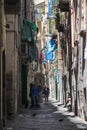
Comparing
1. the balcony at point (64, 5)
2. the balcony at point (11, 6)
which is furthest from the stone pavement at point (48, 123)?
the balcony at point (64, 5)

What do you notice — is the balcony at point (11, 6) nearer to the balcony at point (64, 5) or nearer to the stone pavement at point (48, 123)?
the stone pavement at point (48, 123)

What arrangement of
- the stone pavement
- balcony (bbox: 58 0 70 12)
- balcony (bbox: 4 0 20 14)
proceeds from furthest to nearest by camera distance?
balcony (bbox: 58 0 70 12), balcony (bbox: 4 0 20 14), the stone pavement

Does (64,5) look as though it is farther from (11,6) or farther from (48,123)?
(48,123)

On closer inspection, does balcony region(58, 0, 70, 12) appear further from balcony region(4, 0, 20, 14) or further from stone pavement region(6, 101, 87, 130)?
balcony region(4, 0, 20, 14)

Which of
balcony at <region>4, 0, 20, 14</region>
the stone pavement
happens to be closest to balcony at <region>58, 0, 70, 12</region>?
the stone pavement

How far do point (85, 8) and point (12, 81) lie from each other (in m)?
5.62

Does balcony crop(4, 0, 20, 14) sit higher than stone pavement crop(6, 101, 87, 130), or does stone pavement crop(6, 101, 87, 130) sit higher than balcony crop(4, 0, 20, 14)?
balcony crop(4, 0, 20, 14)

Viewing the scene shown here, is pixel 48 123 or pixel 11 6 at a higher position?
pixel 11 6

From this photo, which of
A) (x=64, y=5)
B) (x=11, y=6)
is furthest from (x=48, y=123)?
(x=64, y=5)

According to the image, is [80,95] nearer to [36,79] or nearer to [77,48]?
[77,48]

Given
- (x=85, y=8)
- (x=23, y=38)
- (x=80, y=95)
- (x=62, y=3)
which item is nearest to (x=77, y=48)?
(x=80, y=95)

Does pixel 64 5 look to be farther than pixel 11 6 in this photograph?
Yes

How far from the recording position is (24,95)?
38094 mm

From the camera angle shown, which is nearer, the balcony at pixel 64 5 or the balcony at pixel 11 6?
the balcony at pixel 11 6
